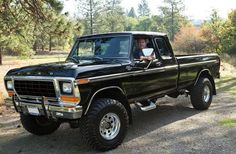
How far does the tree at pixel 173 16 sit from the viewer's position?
3807 inches

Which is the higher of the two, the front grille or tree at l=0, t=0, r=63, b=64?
tree at l=0, t=0, r=63, b=64

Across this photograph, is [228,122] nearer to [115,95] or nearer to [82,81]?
[115,95]

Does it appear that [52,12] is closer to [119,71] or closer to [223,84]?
[119,71]

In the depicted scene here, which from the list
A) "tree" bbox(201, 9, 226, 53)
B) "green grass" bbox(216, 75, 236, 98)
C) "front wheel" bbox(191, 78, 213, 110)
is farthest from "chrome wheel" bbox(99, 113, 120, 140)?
"tree" bbox(201, 9, 226, 53)

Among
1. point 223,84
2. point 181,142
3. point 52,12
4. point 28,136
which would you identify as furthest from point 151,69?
point 223,84

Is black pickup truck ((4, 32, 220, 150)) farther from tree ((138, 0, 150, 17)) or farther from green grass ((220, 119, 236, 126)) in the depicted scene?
tree ((138, 0, 150, 17))

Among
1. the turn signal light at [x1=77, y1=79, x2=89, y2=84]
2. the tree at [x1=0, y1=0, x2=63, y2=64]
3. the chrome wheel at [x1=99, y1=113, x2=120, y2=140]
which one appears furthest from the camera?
the tree at [x1=0, y1=0, x2=63, y2=64]

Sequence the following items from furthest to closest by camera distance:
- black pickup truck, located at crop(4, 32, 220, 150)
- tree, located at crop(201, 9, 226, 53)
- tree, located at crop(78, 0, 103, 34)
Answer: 1. tree, located at crop(78, 0, 103, 34)
2. tree, located at crop(201, 9, 226, 53)
3. black pickup truck, located at crop(4, 32, 220, 150)

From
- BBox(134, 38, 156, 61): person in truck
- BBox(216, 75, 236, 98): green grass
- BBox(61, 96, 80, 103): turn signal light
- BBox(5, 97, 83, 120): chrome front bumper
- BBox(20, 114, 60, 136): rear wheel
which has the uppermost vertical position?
BBox(134, 38, 156, 61): person in truck

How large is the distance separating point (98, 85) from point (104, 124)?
0.71 meters

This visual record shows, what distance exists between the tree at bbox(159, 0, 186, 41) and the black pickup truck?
9025 centimetres

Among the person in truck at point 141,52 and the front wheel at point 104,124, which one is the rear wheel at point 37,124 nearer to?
the front wheel at point 104,124

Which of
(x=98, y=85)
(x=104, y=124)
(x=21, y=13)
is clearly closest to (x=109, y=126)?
(x=104, y=124)

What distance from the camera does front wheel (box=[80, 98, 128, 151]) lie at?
5.90 m
